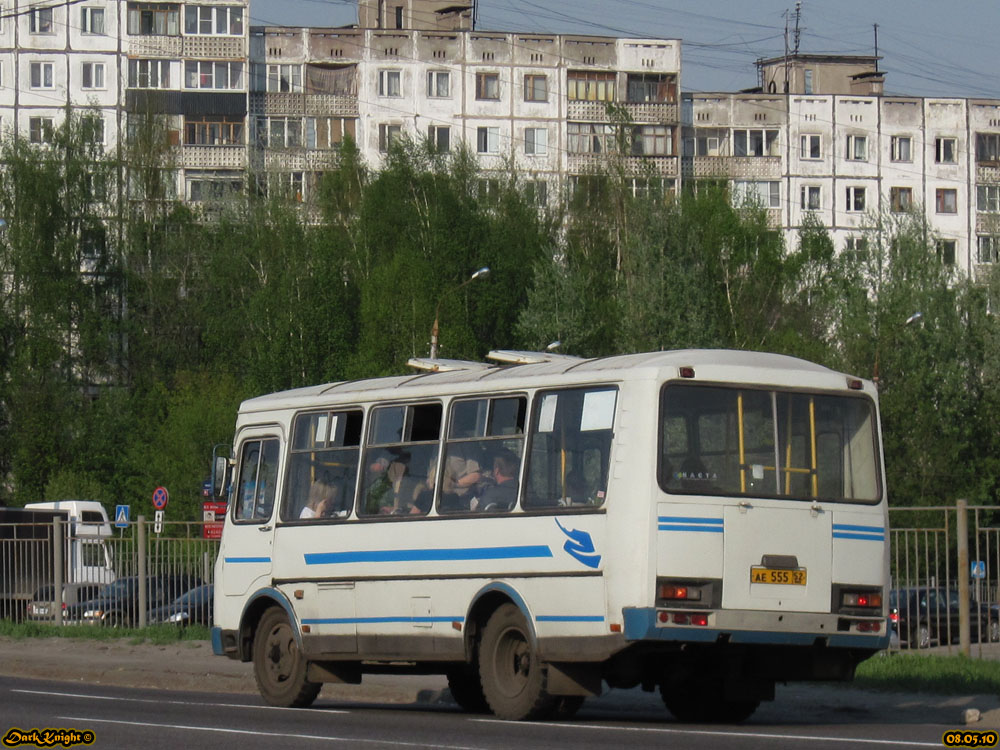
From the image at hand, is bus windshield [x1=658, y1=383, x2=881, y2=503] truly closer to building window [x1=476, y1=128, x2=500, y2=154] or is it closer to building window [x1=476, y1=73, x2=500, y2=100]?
Result: building window [x1=476, y1=128, x2=500, y2=154]

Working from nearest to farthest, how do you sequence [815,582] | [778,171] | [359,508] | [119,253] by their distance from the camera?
[815,582] < [359,508] < [119,253] < [778,171]

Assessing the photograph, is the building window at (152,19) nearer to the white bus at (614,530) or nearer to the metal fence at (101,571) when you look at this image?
the metal fence at (101,571)

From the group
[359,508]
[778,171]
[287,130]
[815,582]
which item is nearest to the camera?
[815,582]

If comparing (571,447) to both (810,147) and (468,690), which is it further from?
(810,147)

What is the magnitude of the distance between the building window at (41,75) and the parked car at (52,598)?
5646 centimetres

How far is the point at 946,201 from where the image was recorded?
90.7m

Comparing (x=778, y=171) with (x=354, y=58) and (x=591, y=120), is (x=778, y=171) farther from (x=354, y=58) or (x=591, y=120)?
(x=354, y=58)

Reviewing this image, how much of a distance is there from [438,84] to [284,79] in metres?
7.11

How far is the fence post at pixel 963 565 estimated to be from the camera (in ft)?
58.6

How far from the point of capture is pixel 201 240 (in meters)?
72.3

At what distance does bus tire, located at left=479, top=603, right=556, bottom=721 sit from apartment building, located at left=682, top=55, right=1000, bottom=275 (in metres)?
73.3

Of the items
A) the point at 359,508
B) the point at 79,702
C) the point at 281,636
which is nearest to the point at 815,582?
the point at 359,508

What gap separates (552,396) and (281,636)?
4358 mm

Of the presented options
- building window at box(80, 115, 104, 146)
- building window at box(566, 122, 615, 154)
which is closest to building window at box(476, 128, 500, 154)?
building window at box(566, 122, 615, 154)
